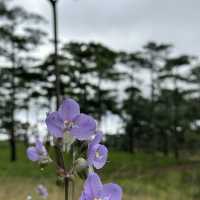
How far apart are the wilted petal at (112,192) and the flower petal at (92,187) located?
0.06 ft

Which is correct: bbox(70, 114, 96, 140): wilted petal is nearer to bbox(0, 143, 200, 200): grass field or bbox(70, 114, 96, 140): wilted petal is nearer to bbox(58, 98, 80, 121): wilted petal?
bbox(58, 98, 80, 121): wilted petal

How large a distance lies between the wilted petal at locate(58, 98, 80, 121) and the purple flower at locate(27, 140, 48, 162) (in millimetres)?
278

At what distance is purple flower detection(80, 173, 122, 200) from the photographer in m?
1.36

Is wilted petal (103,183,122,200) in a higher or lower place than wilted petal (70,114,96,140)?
lower

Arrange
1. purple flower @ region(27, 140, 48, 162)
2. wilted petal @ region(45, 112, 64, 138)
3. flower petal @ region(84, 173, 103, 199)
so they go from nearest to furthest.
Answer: flower petal @ region(84, 173, 103, 199), wilted petal @ region(45, 112, 64, 138), purple flower @ region(27, 140, 48, 162)

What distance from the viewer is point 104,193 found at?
1383mm

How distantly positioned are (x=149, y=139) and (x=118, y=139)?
3084 mm

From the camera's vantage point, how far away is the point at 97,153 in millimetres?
1531

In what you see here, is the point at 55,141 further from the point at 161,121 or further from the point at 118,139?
the point at 118,139

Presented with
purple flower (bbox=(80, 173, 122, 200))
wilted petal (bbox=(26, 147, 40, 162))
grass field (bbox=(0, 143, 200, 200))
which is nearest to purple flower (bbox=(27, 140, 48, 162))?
wilted petal (bbox=(26, 147, 40, 162))

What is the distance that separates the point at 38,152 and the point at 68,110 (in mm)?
315

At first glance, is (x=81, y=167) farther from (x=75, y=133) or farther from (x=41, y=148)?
(x=41, y=148)

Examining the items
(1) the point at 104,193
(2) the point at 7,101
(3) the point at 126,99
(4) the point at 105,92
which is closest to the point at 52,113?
(1) the point at 104,193

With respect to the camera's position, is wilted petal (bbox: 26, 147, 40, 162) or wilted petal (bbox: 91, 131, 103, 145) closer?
wilted petal (bbox: 91, 131, 103, 145)
